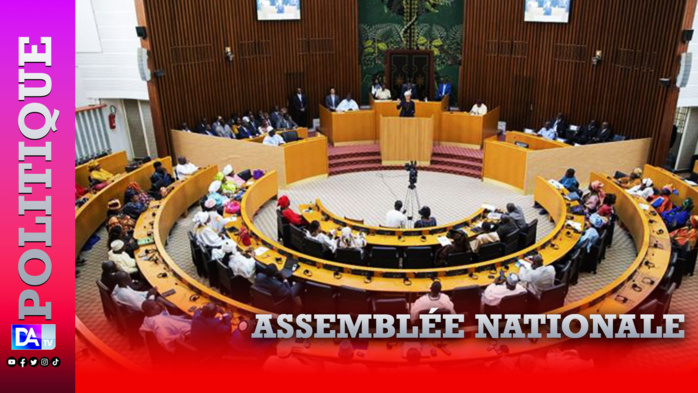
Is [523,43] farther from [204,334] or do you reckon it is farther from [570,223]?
[204,334]

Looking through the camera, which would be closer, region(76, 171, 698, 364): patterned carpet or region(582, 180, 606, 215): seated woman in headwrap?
region(76, 171, 698, 364): patterned carpet

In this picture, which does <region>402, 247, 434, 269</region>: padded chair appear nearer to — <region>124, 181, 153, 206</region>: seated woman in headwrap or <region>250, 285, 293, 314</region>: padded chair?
<region>250, 285, 293, 314</region>: padded chair

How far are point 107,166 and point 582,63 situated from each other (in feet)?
39.6

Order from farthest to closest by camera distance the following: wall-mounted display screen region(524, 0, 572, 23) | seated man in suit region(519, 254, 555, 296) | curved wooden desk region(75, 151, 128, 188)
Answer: wall-mounted display screen region(524, 0, 572, 23) → curved wooden desk region(75, 151, 128, 188) → seated man in suit region(519, 254, 555, 296)

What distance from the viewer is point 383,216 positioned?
11.2m

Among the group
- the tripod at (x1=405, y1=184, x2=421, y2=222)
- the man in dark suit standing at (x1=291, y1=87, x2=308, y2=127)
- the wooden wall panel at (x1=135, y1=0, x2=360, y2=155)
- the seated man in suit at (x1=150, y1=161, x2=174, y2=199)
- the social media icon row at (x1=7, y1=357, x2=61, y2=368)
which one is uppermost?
the wooden wall panel at (x1=135, y1=0, x2=360, y2=155)

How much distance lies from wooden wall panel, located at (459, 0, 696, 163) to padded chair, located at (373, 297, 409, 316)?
8.90 meters

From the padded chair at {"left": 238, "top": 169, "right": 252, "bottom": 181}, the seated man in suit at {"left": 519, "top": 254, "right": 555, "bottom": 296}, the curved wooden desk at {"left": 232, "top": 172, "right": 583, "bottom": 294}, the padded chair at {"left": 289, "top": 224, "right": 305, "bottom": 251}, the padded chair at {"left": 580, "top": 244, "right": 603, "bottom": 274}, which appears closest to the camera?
the seated man in suit at {"left": 519, "top": 254, "right": 555, "bottom": 296}

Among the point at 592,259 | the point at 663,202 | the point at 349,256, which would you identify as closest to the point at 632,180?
the point at 663,202

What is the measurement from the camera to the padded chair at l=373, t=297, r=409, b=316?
21.5 ft

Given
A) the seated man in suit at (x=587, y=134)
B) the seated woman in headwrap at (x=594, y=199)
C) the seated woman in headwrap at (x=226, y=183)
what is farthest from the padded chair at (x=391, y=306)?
the seated man in suit at (x=587, y=134)

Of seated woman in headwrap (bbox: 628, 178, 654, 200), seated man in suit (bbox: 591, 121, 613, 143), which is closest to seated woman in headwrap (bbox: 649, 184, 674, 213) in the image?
seated woman in headwrap (bbox: 628, 178, 654, 200)

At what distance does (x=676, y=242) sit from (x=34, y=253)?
887 centimetres

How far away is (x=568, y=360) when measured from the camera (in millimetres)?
5203
